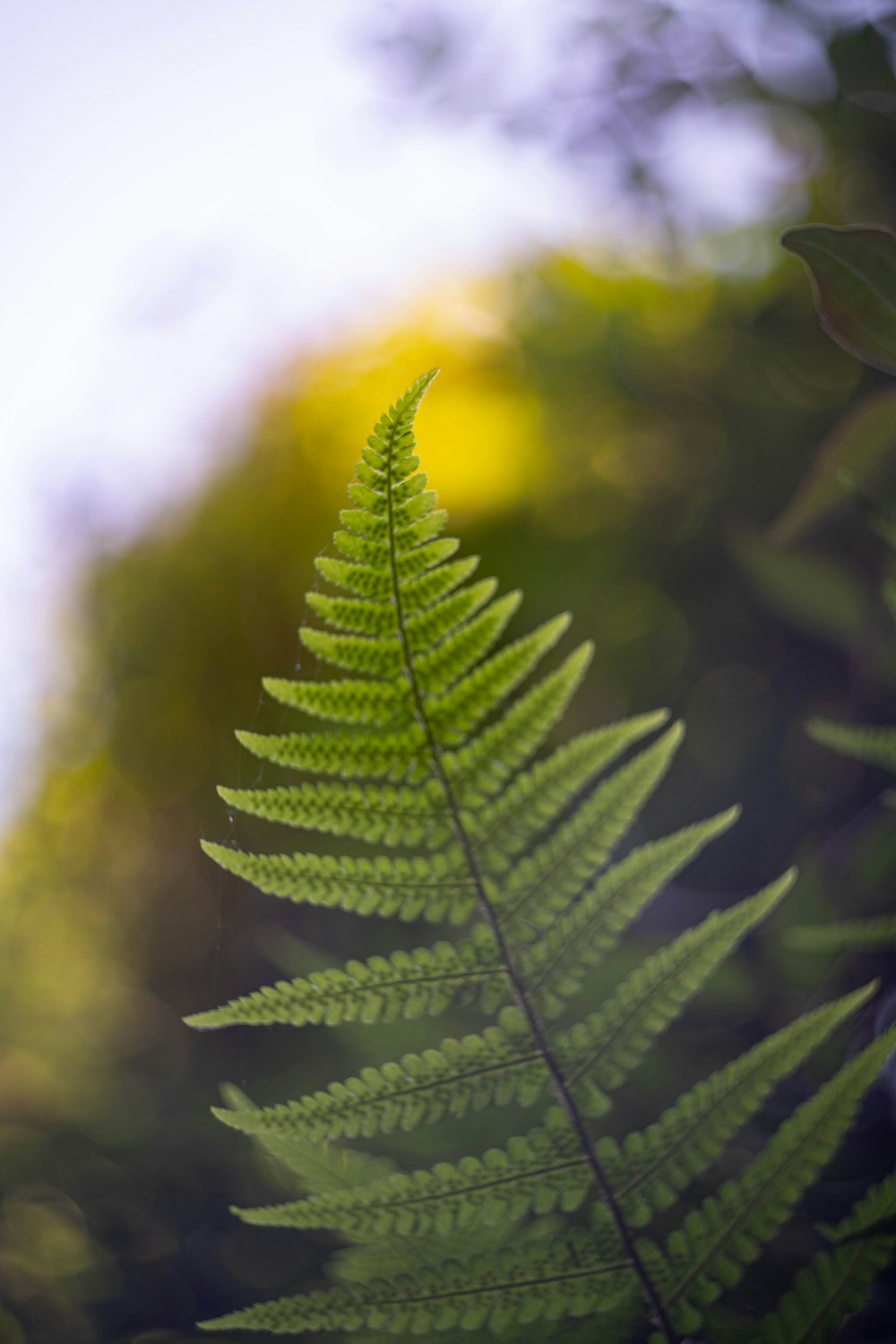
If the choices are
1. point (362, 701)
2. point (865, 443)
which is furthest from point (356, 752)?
point (865, 443)

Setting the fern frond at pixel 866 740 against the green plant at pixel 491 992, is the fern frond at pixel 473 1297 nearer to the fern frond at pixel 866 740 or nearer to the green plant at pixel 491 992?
the green plant at pixel 491 992

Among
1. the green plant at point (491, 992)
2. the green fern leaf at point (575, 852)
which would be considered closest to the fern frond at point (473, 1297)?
the green plant at point (491, 992)

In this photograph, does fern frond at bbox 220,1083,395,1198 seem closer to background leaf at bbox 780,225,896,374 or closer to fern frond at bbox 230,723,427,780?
fern frond at bbox 230,723,427,780

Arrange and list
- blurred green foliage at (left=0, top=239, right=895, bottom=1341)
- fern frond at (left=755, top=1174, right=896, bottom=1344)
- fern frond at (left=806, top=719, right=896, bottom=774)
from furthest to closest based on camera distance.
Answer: blurred green foliage at (left=0, top=239, right=895, bottom=1341) → fern frond at (left=806, top=719, right=896, bottom=774) → fern frond at (left=755, top=1174, right=896, bottom=1344)

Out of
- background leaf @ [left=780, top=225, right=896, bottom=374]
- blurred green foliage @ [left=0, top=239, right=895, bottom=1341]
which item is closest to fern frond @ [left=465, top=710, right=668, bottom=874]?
background leaf @ [left=780, top=225, right=896, bottom=374]

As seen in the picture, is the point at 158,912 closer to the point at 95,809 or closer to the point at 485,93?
the point at 95,809

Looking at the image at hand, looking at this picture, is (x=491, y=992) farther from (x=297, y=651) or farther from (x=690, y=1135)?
(x=297, y=651)
